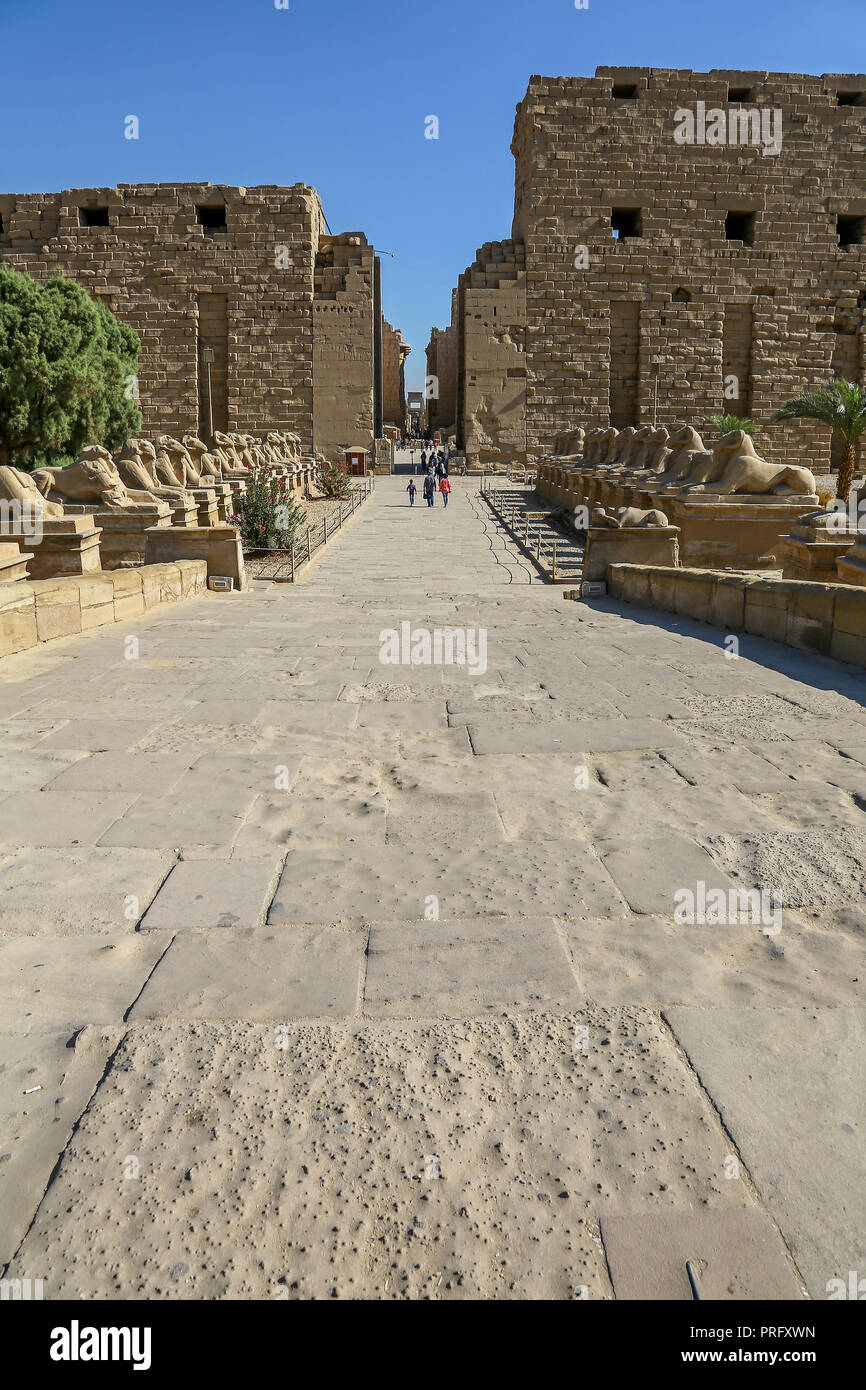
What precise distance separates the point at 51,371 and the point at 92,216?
332 inches

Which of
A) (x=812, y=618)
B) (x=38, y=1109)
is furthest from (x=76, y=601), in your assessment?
(x=38, y=1109)

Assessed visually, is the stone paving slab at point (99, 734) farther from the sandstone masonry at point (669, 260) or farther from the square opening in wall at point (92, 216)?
the square opening in wall at point (92, 216)

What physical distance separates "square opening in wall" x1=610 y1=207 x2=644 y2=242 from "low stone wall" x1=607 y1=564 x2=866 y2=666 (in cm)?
2212

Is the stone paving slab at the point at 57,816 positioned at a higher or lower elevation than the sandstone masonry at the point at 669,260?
lower

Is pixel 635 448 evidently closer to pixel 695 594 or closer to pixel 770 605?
pixel 695 594

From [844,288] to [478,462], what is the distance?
11.3 meters

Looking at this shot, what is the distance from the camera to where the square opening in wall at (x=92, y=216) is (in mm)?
27047

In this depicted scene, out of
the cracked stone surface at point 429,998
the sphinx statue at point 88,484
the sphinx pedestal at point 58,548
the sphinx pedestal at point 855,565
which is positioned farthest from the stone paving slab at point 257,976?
the sphinx statue at point 88,484

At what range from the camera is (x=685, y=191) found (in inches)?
1050

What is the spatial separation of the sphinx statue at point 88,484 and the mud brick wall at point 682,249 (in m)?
17.6

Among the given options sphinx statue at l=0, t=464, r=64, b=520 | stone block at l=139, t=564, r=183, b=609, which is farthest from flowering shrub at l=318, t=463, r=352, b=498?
sphinx statue at l=0, t=464, r=64, b=520

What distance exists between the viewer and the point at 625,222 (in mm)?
27547
